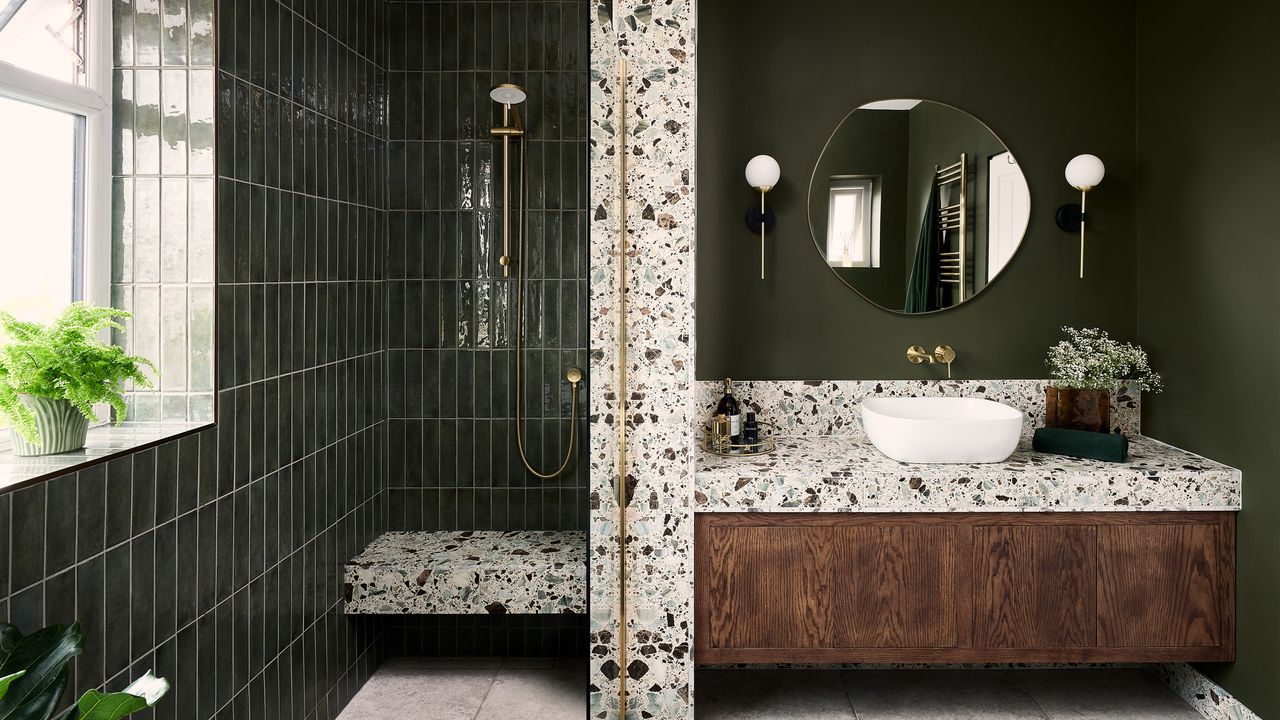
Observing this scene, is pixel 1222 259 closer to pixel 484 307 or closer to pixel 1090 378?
pixel 1090 378

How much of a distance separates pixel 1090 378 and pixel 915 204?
890 millimetres

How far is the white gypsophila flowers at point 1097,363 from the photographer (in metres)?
3.01

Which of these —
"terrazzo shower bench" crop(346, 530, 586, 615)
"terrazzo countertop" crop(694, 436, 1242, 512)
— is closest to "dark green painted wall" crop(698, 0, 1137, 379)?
"terrazzo countertop" crop(694, 436, 1242, 512)

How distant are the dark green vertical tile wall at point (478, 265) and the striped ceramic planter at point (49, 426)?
4.90 ft

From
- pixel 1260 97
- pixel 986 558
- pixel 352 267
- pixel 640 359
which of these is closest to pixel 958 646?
pixel 986 558

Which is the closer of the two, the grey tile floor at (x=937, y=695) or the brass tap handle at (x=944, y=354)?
the grey tile floor at (x=937, y=695)

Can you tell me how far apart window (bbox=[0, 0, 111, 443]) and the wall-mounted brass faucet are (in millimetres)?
2621

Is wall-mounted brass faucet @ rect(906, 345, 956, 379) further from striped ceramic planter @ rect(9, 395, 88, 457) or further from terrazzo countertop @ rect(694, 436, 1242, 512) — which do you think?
striped ceramic planter @ rect(9, 395, 88, 457)

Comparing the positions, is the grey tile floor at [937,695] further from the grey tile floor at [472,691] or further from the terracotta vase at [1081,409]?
the terracotta vase at [1081,409]

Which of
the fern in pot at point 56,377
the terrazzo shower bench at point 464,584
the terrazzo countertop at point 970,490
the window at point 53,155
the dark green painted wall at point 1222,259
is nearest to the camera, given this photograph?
the fern in pot at point 56,377

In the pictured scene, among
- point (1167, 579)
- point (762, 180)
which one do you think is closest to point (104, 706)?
point (762, 180)

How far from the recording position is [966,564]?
2680 mm

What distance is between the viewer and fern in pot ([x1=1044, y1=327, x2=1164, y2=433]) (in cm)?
301

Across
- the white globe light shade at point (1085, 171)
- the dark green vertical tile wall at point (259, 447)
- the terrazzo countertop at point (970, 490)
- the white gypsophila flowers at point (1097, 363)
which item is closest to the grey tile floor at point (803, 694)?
the dark green vertical tile wall at point (259, 447)
